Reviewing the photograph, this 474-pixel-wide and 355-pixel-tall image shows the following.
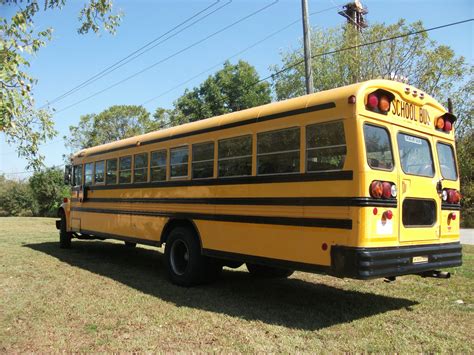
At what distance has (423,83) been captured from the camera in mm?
23531

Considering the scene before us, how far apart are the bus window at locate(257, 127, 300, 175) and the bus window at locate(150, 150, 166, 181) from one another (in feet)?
8.18

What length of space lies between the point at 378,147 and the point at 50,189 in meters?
37.4

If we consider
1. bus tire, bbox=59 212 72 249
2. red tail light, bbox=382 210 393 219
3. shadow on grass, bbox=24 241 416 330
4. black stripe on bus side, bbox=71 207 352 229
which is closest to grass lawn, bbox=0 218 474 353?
shadow on grass, bbox=24 241 416 330

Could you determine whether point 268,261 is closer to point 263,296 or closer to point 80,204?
point 263,296

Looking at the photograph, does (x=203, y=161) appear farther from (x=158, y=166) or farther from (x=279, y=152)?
(x=279, y=152)

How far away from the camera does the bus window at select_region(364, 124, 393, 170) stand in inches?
198

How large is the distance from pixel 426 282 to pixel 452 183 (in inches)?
80.9

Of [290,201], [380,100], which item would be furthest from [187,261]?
[380,100]

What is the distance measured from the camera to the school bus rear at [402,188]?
4.88m

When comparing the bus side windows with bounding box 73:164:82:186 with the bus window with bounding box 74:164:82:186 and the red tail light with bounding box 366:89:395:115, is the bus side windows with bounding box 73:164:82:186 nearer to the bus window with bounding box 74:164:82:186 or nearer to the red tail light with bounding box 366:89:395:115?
the bus window with bounding box 74:164:82:186

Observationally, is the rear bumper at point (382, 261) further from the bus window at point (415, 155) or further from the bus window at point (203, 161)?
the bus window at point (203, 161)

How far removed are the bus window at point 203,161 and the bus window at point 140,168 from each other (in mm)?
1589

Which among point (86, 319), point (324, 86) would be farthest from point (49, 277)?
point (324, 86)

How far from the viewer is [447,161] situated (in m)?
6.38
